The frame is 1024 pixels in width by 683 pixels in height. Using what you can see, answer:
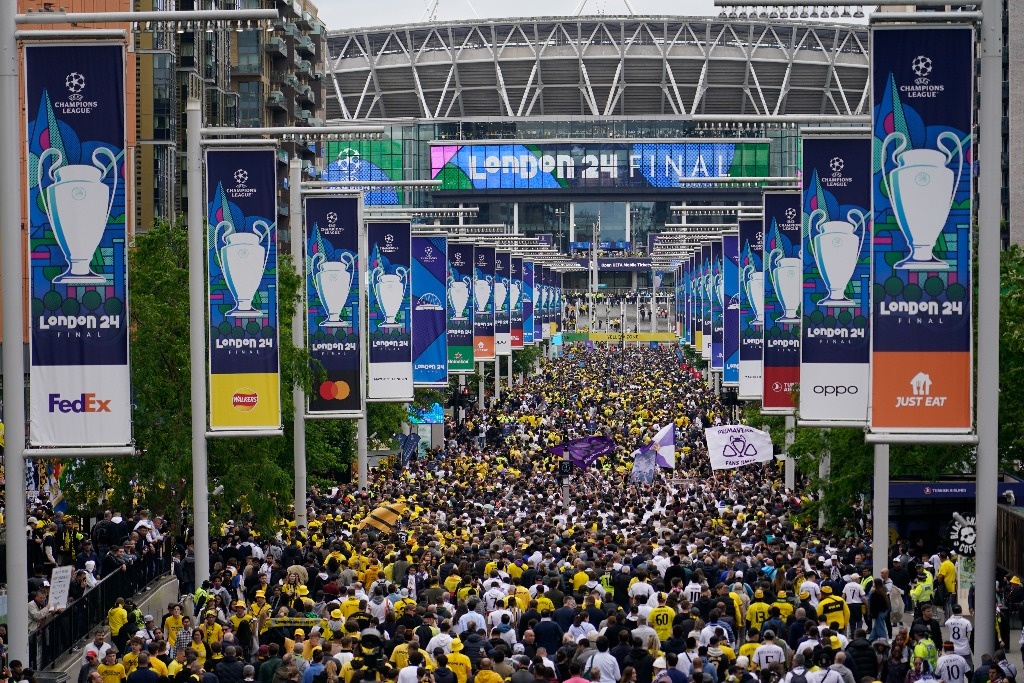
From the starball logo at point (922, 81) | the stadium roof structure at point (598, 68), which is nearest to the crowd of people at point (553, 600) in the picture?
the starball logo at point (922, 81)

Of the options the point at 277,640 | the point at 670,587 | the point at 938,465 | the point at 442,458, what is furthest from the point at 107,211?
the point at 442,458

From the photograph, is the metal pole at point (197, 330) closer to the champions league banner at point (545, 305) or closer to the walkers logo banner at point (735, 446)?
A: the walkers logo banner at point (735, 446)

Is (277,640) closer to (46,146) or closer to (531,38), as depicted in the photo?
(46,146)

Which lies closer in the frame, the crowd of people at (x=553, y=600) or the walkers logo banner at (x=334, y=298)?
the crowd of people at (x=553, y=600)

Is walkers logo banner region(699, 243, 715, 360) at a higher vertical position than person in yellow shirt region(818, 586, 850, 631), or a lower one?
higher

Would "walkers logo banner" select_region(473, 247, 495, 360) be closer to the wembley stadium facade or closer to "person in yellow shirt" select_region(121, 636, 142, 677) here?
"person in yellow shirt" select_region(121, 636, 142, 677)

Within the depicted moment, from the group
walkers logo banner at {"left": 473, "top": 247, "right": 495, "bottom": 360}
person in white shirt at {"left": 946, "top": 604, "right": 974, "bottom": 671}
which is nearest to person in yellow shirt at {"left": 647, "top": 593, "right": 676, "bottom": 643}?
person in white shirt at {"left": 946, "top": 604, "right": 974, "bottom": 671}

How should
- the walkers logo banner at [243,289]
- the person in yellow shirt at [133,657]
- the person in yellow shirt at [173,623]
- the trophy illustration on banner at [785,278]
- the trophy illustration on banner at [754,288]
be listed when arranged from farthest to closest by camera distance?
the trophy illustration on banner at [754,288] → the trophy illustration on banner at [785,278] → the walkers logo banner at [243,289] → the person in yellow shirt at [173,623] → the person in yellow shirt at [133,657]
